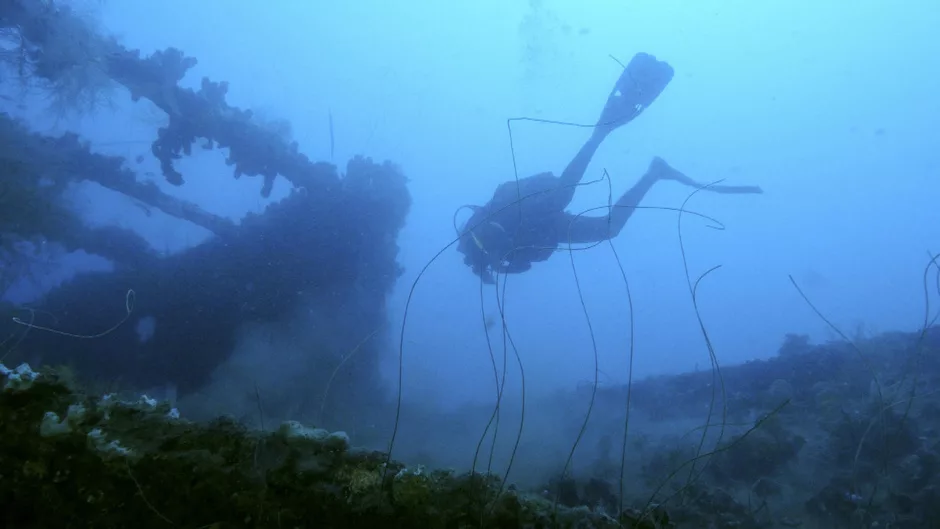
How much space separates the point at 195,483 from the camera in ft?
6.68

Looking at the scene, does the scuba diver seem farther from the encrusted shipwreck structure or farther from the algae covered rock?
the algae covered rock

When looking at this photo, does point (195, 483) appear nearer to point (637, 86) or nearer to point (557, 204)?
point (557, 204)

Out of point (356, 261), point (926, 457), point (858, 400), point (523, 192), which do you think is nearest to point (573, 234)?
point (523, 192)

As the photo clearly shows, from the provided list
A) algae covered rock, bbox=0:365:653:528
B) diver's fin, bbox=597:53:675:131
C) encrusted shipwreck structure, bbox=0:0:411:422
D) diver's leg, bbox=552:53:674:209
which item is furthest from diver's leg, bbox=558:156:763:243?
algae covered rock, bbox=0:365:653:528

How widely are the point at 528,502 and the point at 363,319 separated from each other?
903 centimetres

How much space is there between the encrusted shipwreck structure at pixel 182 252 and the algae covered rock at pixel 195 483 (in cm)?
734

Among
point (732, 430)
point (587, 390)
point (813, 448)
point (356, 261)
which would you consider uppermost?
point (356, 261)

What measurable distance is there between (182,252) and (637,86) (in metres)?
9.77

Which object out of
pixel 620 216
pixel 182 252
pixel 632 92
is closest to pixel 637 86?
pixel 632 92

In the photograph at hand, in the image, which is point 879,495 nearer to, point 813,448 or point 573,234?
point 813,448

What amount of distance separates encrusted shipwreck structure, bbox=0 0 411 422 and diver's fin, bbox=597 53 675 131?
205 inches

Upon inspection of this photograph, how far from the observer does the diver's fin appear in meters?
10.1

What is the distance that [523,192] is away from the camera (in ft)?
32.5

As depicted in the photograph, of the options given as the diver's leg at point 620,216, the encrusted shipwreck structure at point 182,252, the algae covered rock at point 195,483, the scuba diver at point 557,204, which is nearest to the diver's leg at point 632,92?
the scuba diver at point 557,204
